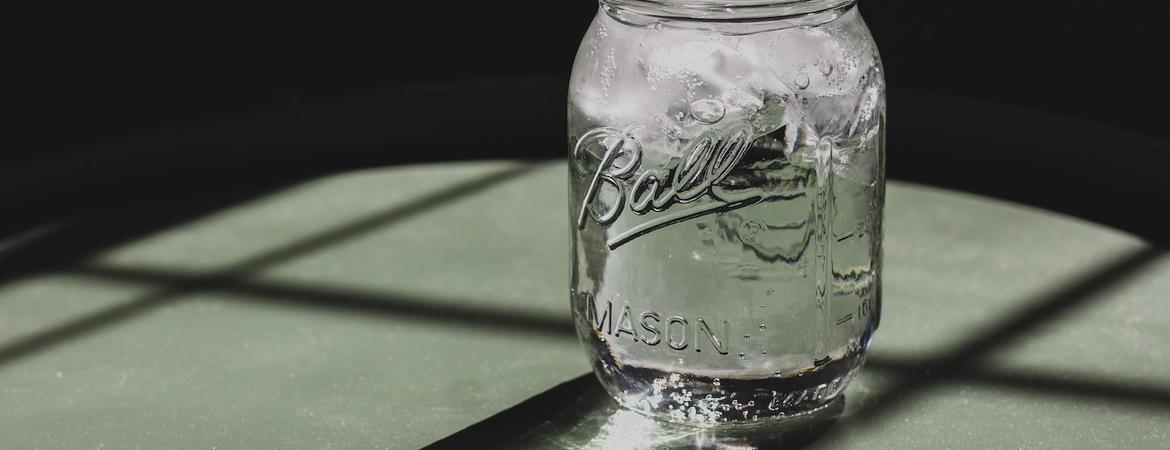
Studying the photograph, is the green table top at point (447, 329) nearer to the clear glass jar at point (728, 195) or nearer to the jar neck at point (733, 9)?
the clear glass jar at point (728, 195)

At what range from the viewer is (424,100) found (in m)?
1.57

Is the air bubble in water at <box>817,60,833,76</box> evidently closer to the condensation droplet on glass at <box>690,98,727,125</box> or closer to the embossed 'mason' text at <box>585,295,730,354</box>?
the condensation droplet on glass at <box>690,98,727,125</box>

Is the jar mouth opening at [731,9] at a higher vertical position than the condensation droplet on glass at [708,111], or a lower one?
higher

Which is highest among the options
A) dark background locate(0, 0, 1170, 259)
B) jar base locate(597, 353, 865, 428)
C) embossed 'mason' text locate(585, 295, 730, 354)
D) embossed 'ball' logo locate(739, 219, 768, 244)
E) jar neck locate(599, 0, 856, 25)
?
jar neck locate(599, 0, 856, 25)

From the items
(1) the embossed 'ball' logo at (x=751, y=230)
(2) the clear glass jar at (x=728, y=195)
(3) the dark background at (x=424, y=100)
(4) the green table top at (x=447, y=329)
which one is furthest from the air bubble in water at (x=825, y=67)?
(3) the dark background at (x=424, y=100)

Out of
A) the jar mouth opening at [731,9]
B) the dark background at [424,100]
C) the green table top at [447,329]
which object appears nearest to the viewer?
the jar mouth opening at [731,9]

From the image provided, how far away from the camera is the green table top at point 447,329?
3.16ft

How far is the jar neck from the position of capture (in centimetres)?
85

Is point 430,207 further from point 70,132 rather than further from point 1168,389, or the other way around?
point 70,132

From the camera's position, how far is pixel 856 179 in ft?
3.02

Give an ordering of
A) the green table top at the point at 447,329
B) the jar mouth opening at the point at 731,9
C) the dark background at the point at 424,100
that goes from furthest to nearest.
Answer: the dark background at the point at 424,100
the green table top at the point at 447,329
the jar mouth opening at the point at 731,9

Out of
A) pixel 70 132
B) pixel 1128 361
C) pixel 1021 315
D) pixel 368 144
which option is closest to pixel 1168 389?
pixel 1128 361

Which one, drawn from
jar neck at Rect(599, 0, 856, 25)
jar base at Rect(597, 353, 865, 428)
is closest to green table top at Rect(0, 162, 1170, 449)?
jar base at Rect(597, 353, 865, 428)

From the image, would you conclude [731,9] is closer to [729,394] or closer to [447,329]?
[729,394]
